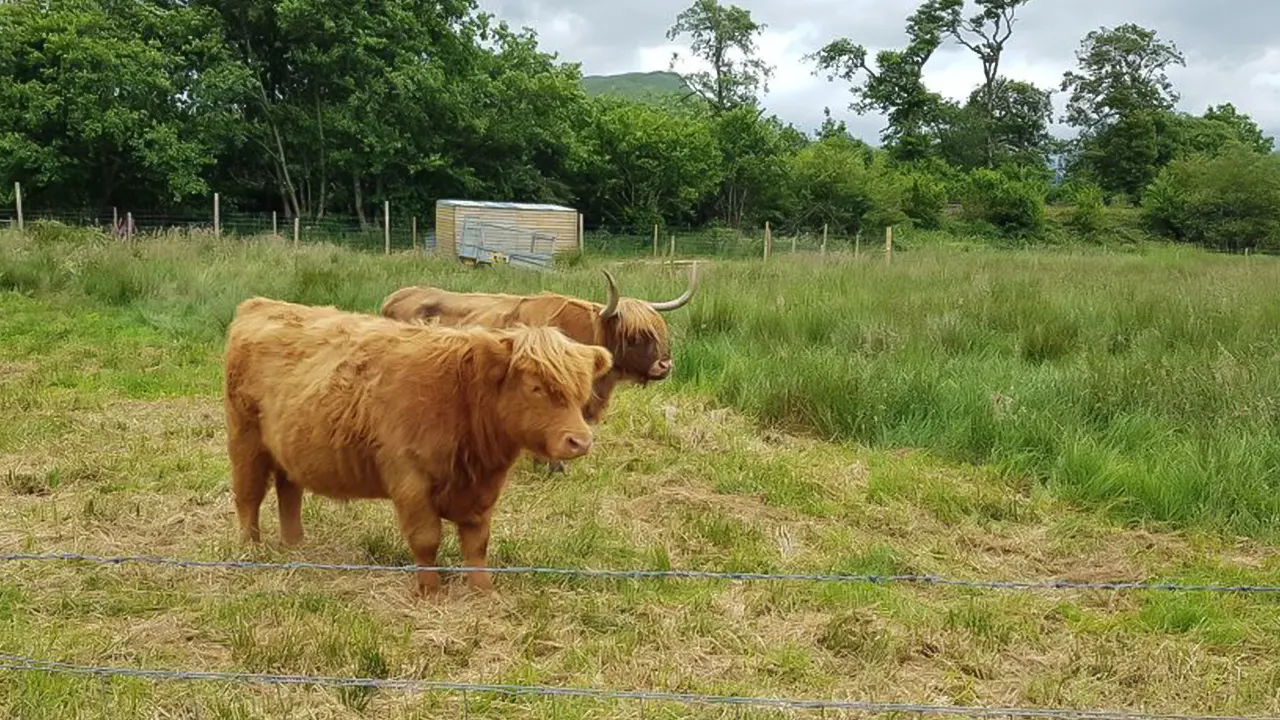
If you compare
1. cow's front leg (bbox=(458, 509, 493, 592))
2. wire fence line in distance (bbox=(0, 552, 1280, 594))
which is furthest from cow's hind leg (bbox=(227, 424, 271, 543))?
cow's front leg (bbox=(458, 509, 493, 592))

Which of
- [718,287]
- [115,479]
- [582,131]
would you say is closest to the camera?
[115,479]

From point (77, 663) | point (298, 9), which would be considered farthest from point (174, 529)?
point (298, 9)

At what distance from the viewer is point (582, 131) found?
30.4 meters

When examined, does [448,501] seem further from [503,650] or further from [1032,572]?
[1032,572]

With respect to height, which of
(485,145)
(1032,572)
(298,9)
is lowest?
(1032,572)

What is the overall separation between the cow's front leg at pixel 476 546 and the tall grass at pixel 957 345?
9.87 ft

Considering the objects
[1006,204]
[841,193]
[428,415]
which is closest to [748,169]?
[841,193]

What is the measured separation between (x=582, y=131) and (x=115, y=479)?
26637 millimetres

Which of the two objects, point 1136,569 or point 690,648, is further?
point 1136,569

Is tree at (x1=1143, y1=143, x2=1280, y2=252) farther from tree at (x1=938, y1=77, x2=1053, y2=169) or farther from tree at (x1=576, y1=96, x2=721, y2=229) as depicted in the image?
tree at (x1=576, y1=96, x2=721, y2=229)

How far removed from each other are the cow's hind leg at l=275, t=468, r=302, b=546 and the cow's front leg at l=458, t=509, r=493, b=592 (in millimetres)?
919

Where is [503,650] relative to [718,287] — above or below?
below

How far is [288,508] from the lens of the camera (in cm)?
415

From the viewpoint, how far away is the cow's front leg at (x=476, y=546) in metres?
3.62
